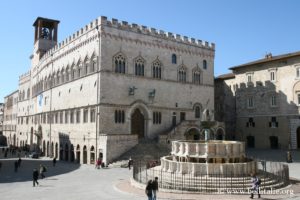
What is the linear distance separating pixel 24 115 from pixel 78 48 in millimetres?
30916

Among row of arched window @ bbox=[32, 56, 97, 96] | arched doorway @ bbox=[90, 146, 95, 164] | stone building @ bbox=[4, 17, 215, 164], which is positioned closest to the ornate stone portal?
stone building @ bbox=[4, 17, 215, 164]

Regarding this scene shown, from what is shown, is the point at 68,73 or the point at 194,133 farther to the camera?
the point at 68,73

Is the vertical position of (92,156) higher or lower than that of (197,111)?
lower

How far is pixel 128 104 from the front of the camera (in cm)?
3494

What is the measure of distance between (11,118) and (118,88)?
53.7 metres

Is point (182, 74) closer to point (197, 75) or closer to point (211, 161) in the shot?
point (197, 75)

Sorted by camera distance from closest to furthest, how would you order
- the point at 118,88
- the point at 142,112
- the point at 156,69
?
the point at 118,88 → the point at 142,112 → the point at 156,69

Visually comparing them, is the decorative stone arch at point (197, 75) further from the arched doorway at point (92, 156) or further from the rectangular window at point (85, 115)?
the arched doorway at point (92, 156)

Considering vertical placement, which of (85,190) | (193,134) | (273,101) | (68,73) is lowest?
(85,190)

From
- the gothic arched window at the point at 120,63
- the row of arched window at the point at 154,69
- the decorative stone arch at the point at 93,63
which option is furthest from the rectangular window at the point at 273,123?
the decorative stone arch at the point at 93,63

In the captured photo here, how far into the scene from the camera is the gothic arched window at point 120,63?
114 feet

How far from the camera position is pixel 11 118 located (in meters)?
78.0

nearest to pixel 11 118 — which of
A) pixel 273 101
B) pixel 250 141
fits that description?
pixel 250 141

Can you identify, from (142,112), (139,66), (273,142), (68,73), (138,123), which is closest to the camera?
(138,123)
